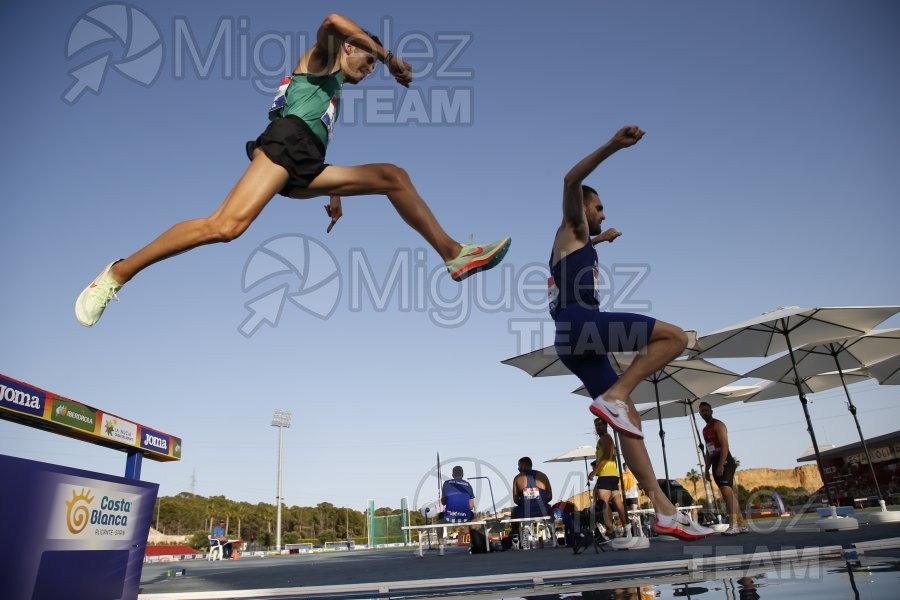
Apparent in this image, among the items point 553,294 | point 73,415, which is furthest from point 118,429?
point 553,294

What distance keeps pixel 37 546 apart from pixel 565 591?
261 cm

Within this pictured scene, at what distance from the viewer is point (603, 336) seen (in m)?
3.25

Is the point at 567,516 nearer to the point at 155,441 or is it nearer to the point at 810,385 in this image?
the point at 155,441

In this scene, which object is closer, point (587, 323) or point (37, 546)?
point (37, 546)

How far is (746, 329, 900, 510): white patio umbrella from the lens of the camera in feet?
42.5

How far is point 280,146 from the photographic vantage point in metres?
2.84

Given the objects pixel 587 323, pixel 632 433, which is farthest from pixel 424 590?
pixel 587 323

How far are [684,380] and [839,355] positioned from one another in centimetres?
369

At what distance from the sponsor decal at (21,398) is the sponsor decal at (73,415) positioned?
4.0 inches

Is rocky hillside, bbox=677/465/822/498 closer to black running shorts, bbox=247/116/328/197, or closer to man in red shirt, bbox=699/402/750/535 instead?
man in red shirt, bbox=699/402/750/535

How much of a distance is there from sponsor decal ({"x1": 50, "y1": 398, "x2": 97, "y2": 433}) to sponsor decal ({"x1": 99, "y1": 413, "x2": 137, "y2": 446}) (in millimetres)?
96

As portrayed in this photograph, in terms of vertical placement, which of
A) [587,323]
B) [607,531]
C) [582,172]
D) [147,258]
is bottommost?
[607,531]

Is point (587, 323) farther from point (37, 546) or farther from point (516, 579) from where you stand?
point (37, 546)

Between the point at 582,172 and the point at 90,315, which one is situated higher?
the point at 582,172
